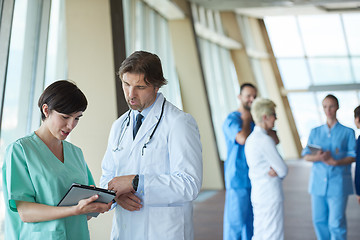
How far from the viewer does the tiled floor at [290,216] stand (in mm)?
4023

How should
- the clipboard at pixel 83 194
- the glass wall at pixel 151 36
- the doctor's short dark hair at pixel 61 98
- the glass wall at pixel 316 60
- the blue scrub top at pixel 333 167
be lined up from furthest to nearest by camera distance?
the glass wall at pixel 316 60 → the glass wall at pixel 151 36 → the blue scrub top at pixel 333 167 → the doctor's short dark hair at pixel 61 98 → the clipboard at pixel 83 194

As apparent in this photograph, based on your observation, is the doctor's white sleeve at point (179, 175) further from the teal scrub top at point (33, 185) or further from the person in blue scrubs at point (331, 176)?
the person in blue scrubs at point (331, 176)

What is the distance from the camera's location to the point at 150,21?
6.46 meters

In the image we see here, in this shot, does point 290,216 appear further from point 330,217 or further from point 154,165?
point 154,165

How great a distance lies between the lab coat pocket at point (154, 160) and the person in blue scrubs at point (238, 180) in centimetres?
182

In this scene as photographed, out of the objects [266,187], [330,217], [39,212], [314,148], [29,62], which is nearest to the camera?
[39,212]

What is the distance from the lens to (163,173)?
5.39 ft

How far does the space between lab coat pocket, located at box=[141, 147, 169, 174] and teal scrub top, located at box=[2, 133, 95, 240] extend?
0.34 meters

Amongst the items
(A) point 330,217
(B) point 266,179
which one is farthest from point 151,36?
(A) point 330,217

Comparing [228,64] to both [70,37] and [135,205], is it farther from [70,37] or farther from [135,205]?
[135,205]

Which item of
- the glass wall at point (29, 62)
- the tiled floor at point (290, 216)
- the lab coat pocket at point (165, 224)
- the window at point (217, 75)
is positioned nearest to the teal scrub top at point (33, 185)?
the lab coat pocket at point (165, 224)

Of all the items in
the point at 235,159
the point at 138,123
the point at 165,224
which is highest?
the point at 138,123

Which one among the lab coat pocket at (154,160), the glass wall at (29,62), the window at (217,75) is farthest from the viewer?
the window at (217,75)

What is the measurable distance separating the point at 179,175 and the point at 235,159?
2.01 metres
